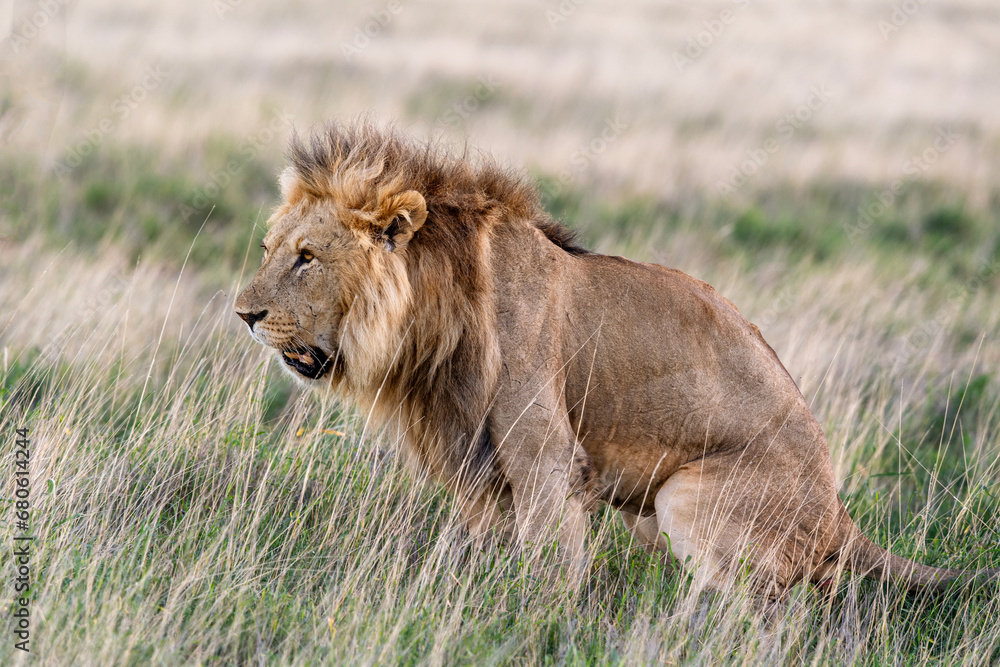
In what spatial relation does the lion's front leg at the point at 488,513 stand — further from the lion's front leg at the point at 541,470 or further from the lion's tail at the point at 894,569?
the lion's tail at the point at 894,569

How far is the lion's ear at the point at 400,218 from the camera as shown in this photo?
12.5ft

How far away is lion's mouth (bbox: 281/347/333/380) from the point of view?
3898 mm

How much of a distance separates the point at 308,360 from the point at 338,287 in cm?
34

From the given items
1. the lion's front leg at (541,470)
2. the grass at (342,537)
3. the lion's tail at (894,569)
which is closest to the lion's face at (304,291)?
the grass at (342,537)

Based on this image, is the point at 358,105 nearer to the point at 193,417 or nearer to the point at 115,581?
the point at 193,417

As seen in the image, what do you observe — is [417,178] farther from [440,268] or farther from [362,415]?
[362,415]

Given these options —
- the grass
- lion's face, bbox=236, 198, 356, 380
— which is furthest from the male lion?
the grass

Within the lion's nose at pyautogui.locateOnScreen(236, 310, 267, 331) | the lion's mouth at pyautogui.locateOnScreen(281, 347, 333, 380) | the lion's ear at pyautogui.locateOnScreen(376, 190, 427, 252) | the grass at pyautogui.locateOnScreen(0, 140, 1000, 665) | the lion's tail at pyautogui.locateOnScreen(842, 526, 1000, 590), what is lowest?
the grass at pyautogui.locateOnScreen(0, 140, 1000, 665)

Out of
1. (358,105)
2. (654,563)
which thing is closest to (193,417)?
(654,563)

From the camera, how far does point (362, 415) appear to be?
4.64 meters

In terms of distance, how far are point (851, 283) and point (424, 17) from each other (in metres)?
19.0

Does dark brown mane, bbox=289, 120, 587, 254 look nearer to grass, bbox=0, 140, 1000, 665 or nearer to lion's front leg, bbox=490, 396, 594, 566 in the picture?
lion's front leg, bbox=490, 396, 594, 566

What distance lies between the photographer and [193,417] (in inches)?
189

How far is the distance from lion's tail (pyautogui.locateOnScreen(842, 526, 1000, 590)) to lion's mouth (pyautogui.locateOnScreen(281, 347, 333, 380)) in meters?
2.36
